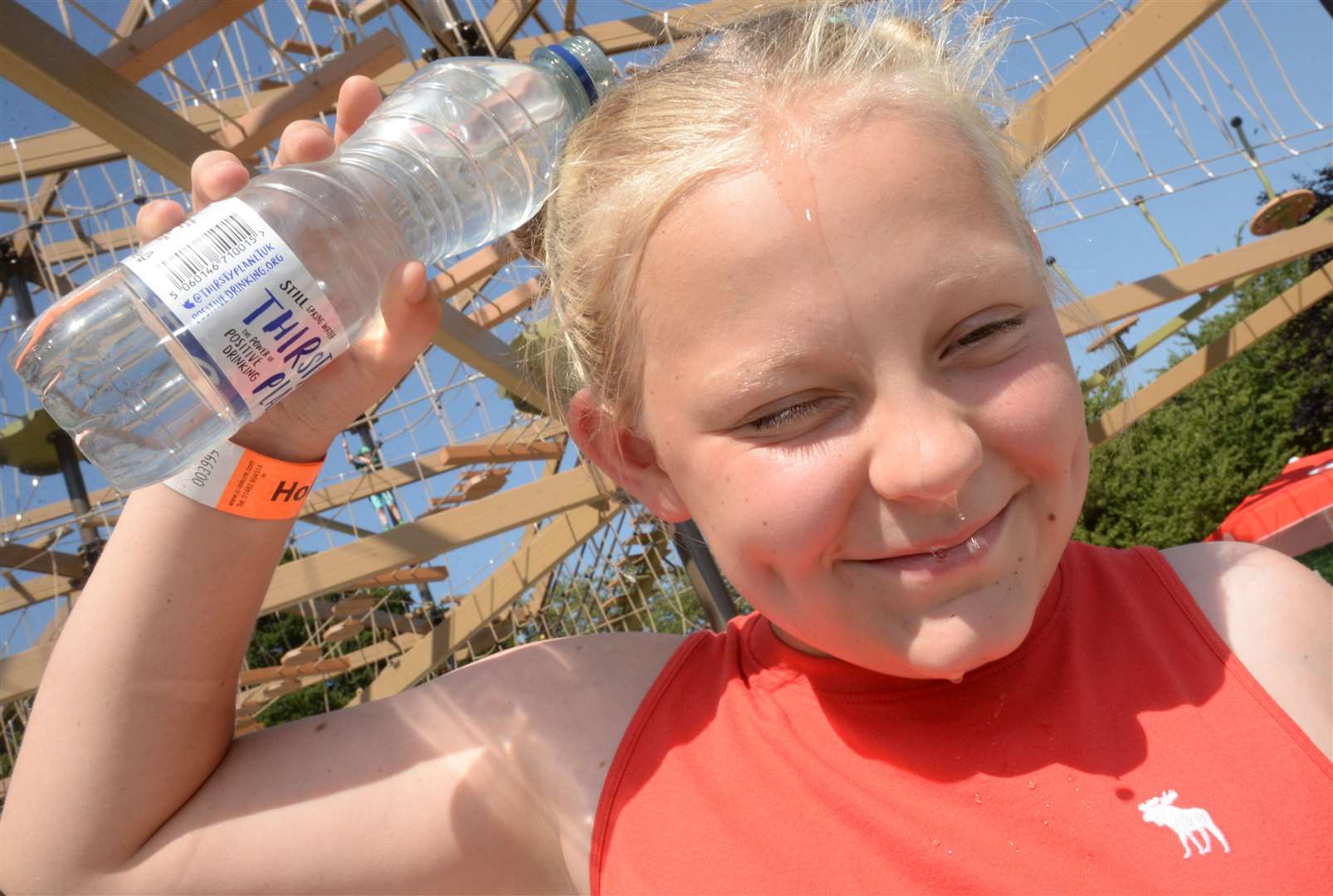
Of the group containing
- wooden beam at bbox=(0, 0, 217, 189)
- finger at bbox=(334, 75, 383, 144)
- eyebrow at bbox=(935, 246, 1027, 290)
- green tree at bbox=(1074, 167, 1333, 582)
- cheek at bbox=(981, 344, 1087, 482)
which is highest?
wooden beam at bbox=(0, 0, 217, 189)

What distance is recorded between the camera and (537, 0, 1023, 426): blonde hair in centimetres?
92

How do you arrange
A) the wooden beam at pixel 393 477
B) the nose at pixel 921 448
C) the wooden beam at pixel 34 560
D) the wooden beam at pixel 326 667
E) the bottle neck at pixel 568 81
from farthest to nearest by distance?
the wooden beam at pixel 326 667 < the wooden beam at pixel 393 477 < the wooden beam at pixel 34 560 < the bottle neck at pixel 568 81 < the nose at pixel 921 448

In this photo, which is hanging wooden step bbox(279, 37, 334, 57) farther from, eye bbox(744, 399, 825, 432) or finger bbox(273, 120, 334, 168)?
eye bbox(744, 399, 825, 432)

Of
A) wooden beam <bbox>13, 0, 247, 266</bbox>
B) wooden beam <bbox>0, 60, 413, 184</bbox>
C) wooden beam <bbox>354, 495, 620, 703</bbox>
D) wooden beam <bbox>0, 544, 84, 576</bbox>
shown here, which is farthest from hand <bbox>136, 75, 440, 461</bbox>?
wooden beam <bbox>0, 544, 84, 576</bbox>

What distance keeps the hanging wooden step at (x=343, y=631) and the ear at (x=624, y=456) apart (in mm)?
6550

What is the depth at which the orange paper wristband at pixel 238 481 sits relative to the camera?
3.42 feet

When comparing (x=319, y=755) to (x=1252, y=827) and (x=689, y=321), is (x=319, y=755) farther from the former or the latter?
(x=1252, y=827)

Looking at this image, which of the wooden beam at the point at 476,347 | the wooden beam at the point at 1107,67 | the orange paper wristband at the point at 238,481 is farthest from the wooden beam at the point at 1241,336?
the orange paper wristband at the point at 238,481

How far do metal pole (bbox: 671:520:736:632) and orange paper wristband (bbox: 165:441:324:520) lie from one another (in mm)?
4554

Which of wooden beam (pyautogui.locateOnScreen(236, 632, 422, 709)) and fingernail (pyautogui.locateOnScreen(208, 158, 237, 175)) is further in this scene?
wooden beam (pyautogui.locateOnScreen(236, 632, 422, 709))

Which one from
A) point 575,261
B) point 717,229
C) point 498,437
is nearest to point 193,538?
point 575,261

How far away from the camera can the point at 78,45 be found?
2.56 m

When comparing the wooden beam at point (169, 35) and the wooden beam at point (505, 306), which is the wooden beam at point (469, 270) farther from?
the wooden beam at point (169, 35)

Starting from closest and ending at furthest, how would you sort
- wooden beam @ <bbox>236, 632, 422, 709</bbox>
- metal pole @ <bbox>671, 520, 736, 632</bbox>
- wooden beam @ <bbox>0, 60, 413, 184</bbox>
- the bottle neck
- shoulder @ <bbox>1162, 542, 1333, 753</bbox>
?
shoulder @ <bbox>1162, 542, 1333, 753</bbox> → the bottle neck → wooden beam @ <bbox>0, 60, 413, 184</bbox> → metal pole @ <bbox>671, 520, 736, 632</bbox> → wooden beam @ <bbox>236, 632, 422, 709</bbox>
